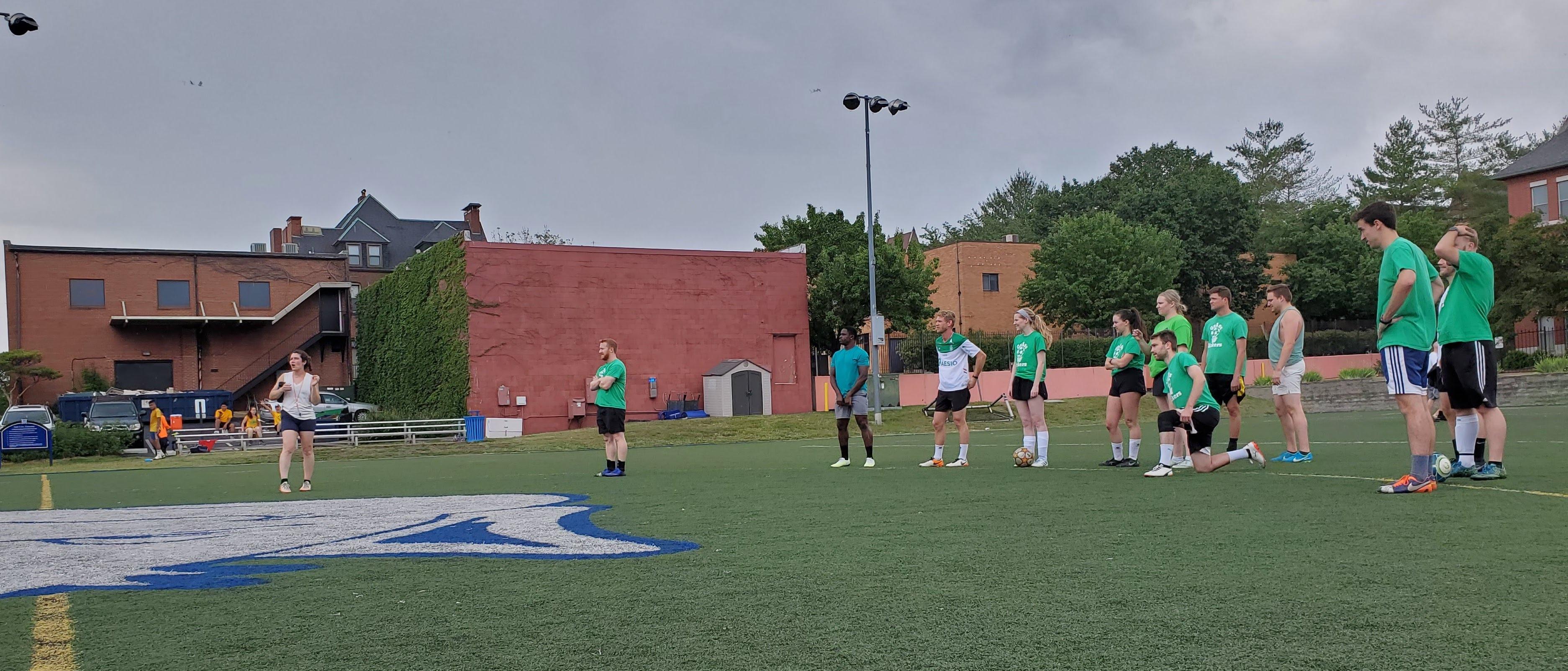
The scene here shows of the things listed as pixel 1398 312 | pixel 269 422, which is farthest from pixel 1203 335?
pixel 269 422

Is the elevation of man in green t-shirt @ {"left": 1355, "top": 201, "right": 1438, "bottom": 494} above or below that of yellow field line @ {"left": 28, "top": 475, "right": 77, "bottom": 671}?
above

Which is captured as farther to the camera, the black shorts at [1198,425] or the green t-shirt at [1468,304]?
the black shorts at [1198,425]

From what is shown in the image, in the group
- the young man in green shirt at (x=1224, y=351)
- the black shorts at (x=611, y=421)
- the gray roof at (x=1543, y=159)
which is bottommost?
the black shorts at (x=611, y=421)

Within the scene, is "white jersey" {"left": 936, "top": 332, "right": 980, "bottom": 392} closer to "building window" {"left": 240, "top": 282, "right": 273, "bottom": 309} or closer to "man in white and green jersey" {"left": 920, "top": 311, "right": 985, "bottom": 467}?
"man in white and green jersey" {"left": 920, "top": 311, "right": 985, "bottom": 467}

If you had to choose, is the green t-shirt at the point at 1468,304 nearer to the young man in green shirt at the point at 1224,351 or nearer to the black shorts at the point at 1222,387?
the young man in green shirt at the point at 1224,351

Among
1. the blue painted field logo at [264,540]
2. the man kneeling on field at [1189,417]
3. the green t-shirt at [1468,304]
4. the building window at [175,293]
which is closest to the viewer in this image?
the blue painted field logo at [264,540]

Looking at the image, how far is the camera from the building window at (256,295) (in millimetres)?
40719

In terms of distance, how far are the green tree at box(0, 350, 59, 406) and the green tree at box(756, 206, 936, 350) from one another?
2538 cm

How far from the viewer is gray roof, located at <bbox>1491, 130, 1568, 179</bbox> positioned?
136 ft

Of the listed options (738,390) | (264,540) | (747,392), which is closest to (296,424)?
(264,540)

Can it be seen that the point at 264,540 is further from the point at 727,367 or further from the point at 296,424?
the point at 727,367

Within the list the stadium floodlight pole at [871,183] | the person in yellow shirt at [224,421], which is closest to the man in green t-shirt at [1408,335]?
the stadium floodlight pole at [871,183]

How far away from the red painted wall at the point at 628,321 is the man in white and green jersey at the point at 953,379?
855 inches

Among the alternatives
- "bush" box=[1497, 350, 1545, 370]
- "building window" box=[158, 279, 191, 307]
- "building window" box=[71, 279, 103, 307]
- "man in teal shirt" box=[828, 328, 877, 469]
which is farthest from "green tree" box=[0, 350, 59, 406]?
"bush" box=[1497, 350, 1545, 370]
